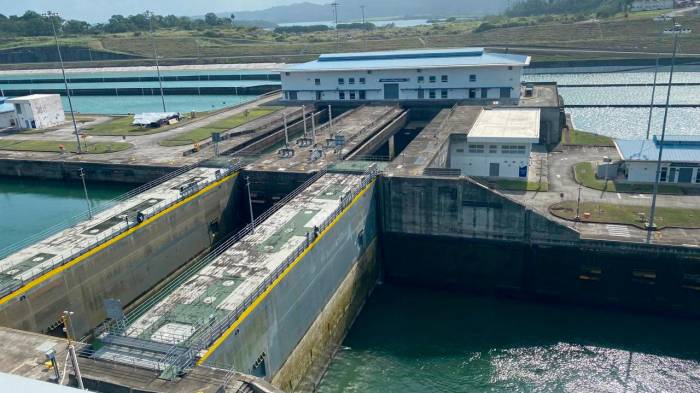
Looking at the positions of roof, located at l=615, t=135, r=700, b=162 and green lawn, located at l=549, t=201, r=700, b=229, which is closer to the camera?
green lawn, located at l=549, t=201, r=700, b=229

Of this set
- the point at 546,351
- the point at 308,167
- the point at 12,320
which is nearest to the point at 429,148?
the point at 308,167

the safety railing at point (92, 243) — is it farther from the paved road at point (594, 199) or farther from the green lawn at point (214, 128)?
the paved road at point (594, 199)

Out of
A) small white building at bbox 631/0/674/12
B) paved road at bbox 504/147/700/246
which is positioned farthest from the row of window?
small white building at bbox 631/0/674/12

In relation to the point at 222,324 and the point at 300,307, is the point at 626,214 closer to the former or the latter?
the point at 300,307

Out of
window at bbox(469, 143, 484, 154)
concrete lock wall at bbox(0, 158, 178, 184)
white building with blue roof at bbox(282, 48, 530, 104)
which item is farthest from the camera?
white building with blue roof at bbox(282, 48, 530, 104)

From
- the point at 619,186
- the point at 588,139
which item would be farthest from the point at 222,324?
the point at 588,139

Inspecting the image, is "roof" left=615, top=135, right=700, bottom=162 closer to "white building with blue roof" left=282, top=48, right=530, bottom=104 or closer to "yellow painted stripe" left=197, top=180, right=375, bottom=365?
"white building with blue roof" left=282, top=48, right=530, bottom=104
